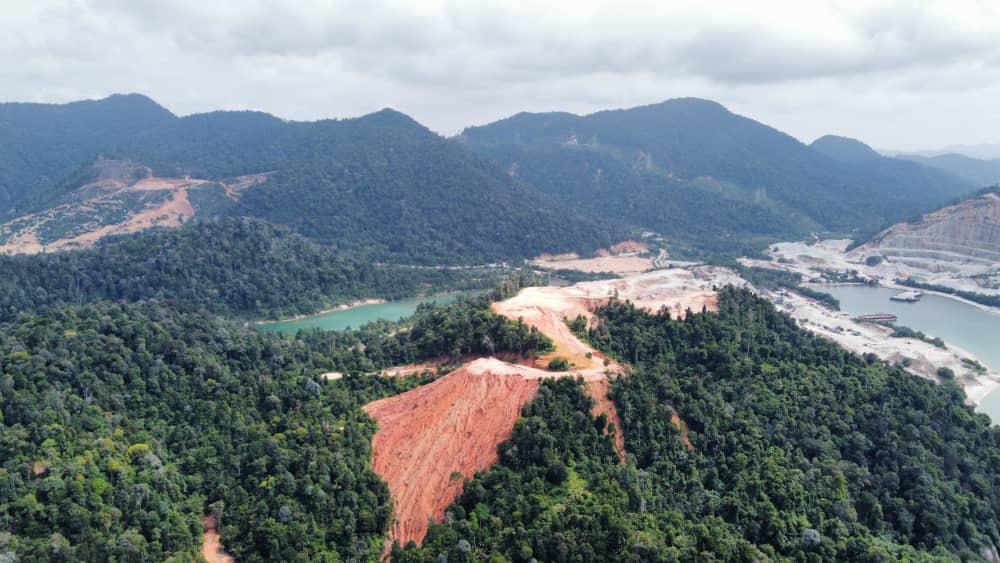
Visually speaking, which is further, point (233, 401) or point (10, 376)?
point (233, 401)

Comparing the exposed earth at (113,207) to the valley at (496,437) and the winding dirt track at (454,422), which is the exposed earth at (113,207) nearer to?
the valley at (496,437)

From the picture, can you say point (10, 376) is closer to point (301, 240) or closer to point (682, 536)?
point (682, 536)

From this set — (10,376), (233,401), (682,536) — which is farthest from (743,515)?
(10,376)

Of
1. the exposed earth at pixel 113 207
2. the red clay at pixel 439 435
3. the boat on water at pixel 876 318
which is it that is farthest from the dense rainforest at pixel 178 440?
the exposed earth at pixel 113 207

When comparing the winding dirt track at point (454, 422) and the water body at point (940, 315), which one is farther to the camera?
the water body at point (940, 315)

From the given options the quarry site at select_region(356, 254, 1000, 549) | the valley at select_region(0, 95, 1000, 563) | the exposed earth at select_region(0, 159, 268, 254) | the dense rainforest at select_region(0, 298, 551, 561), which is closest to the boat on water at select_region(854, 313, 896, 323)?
Result: the valley at select_region(0, 95, 1000, 563)

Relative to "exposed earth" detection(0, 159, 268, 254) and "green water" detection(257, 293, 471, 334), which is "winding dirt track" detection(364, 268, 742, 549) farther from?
"exposed earth" detection(0, 159, 268, 254)
